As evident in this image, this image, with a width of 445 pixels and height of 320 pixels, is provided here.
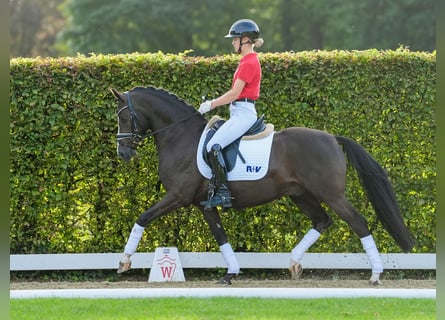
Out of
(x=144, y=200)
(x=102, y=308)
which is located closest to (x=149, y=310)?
(x=102, y=308)

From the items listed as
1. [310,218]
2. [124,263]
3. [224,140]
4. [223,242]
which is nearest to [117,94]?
[224,140]

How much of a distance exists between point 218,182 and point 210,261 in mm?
1509

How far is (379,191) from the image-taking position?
8656 mm

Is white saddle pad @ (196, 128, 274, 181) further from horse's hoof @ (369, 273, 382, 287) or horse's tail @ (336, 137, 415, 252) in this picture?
horse's hoof @ (369, 273, 382, 287)

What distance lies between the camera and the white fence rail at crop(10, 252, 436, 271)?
9516mm

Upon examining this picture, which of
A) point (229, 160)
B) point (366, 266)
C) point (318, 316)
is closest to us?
A: point (318, 316)

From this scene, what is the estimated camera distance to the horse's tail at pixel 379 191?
8664mm

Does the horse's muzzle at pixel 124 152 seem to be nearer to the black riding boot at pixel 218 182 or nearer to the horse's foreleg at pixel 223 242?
the black riding boot at pixel 218 182

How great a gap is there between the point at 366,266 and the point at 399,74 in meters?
2.28

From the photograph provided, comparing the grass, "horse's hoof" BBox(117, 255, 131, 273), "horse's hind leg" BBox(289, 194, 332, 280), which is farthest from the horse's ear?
the grass

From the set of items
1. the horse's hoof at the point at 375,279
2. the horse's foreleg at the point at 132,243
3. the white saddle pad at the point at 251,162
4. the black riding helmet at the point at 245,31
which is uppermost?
the black riding helmet at the point at 245,31

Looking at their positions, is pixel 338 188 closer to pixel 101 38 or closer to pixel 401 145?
pixel 401 145

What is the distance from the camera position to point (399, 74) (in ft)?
31.8

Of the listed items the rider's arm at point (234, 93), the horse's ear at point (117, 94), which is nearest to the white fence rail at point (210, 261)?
the horse's ear at point (117, 94)
